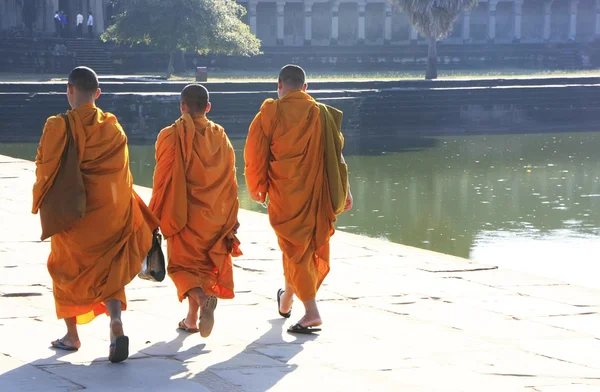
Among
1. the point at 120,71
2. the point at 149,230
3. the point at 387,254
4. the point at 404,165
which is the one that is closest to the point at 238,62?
the point at 120,71

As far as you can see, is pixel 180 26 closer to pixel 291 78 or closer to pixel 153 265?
pixel 291 78

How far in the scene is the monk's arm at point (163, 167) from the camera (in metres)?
5.50

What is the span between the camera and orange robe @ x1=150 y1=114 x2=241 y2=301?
5.48 m

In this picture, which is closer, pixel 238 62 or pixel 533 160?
pixel 533 160

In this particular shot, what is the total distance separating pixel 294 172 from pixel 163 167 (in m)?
0.72

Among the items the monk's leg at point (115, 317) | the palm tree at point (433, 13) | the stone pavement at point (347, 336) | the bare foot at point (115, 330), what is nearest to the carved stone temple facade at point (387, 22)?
the palm tree at point (433, 13)

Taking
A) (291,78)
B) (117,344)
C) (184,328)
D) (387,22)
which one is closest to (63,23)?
(387,22)

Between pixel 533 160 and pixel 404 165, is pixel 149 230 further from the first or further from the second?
pixel 533 160

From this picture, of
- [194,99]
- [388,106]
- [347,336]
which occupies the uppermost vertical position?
[194,99]

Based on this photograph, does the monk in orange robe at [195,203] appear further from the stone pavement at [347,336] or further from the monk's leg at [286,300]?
the monk's leg at [286,300]

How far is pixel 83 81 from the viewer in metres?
5.21

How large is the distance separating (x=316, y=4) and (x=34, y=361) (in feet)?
167

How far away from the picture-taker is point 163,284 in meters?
7.05

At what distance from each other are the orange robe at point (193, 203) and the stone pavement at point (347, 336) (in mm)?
349
